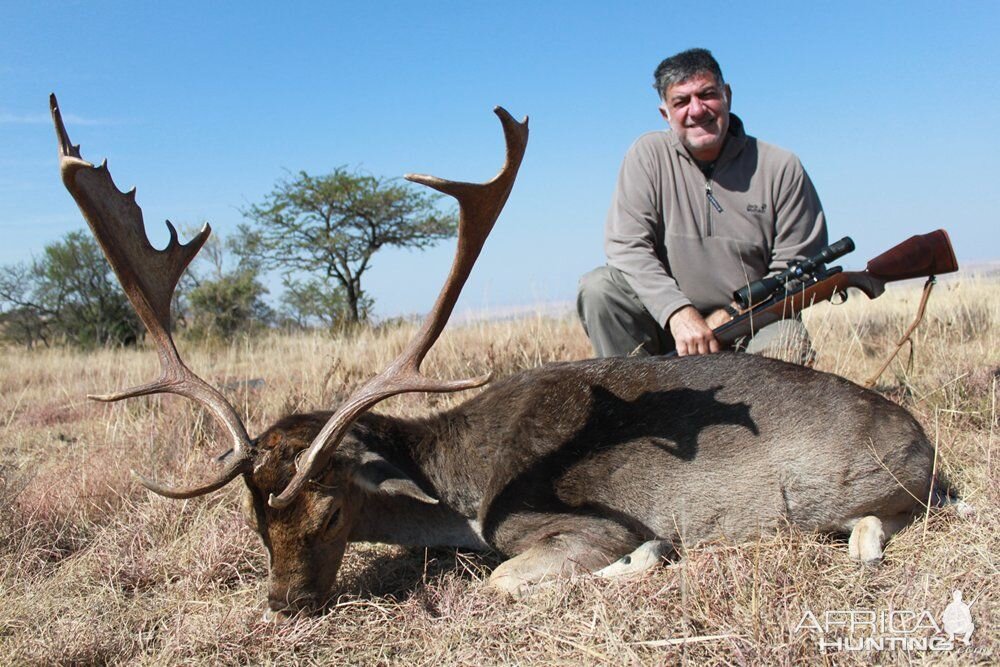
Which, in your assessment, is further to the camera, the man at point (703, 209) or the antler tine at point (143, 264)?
the man at point (703, 209)

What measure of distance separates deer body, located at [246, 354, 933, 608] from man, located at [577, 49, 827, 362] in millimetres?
2137

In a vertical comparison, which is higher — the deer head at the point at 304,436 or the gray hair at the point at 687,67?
the gray hair at the point at 687,67

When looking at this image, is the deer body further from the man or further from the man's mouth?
the man's mouth

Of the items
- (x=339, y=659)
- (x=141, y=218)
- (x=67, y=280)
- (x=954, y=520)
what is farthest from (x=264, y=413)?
(x=67, y=280)

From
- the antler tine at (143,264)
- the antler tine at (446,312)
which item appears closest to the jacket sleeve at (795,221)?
the antler tine at (446,312)

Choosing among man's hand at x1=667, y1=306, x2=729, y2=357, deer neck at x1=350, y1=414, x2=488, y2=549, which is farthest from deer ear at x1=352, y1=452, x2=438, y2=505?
man's hand at x1=667, y1=306, x2=729, y2=357

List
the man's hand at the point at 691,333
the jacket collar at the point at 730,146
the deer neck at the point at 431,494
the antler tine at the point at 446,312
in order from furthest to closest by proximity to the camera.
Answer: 1. the jacket collar at the point at 730,146
2. the man's hand at the point at 691,333
3. the deer neck at the point at 431,494
4. the antler tine at the point at 446,312

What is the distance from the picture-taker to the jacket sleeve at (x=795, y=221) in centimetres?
621

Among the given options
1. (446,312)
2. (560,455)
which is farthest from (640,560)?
(446,312)

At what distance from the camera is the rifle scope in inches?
220

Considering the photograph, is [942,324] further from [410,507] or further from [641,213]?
[410,507]

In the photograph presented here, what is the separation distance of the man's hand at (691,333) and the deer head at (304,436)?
2.55 metres

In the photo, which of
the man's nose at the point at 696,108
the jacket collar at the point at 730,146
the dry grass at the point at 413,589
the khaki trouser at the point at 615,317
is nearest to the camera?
the dry grass at the point at 413,589

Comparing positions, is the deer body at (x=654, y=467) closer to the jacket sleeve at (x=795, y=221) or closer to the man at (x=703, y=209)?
the man at (x=703, y=209)
